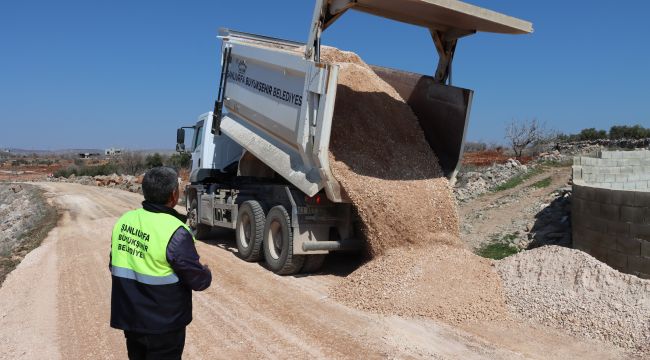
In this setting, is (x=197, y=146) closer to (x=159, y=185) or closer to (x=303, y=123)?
(x=303, y=123)

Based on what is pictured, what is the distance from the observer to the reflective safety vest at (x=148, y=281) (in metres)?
2.64

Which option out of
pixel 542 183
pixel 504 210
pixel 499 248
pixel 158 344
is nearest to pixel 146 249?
pixel 158 344

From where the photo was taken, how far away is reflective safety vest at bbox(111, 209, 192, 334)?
2.64 metres

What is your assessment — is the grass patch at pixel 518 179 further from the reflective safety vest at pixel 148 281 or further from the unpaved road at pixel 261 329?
the reflective safety vest at pixel 148 281

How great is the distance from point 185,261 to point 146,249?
0.20 metres

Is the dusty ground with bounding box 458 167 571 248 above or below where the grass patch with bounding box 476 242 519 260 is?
above

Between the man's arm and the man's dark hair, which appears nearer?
the man's arm

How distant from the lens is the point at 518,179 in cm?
1395

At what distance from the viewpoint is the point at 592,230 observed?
707 cm

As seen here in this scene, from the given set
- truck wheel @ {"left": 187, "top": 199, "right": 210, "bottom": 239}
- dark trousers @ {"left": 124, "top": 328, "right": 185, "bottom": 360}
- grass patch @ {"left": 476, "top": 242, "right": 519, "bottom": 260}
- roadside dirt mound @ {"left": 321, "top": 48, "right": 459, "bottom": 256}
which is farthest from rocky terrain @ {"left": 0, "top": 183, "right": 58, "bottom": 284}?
grass patch @ {"left": 476, "top": 242, "right": 519, "bottom": 260}

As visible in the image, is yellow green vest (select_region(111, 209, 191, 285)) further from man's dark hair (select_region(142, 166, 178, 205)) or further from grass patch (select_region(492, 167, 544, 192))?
grass patch (select_region(492, 167, 544, 192))

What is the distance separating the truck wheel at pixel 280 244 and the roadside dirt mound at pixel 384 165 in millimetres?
1112

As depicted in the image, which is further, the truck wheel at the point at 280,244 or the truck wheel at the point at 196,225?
the truck wheel at the point at 196,225

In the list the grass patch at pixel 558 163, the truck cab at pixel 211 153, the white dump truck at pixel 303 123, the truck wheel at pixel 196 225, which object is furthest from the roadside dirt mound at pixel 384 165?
the grass patch at pixel 558 163
